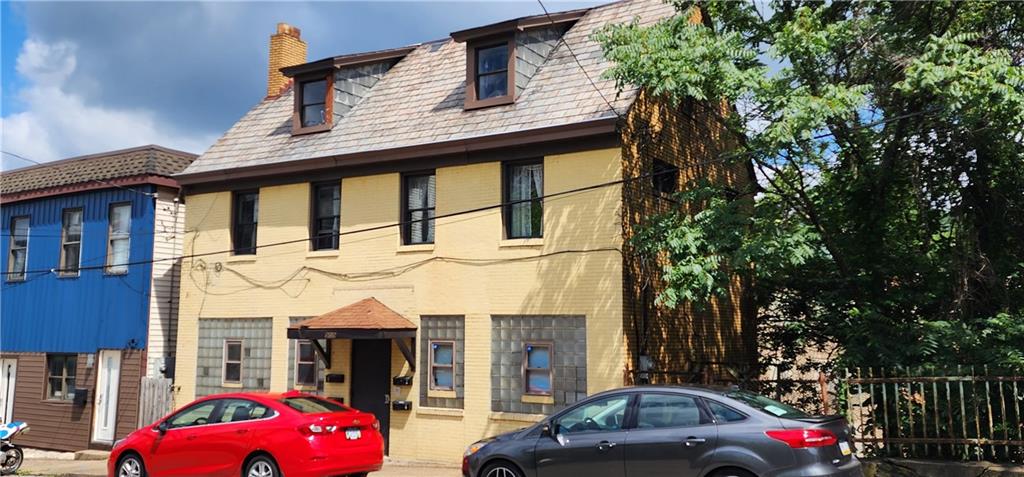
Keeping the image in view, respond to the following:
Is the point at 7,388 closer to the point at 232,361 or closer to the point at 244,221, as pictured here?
the point at 232,361

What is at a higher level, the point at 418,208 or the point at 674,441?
the point at 418,208

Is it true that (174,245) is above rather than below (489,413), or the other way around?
above

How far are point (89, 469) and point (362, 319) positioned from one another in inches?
239

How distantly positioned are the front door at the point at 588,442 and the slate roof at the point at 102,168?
13667mm

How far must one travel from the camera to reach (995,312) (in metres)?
14.0

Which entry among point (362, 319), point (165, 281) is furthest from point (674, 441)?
point (165, 281)

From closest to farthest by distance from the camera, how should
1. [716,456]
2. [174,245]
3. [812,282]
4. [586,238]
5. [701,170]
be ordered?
[716,456]
[586,238]
[812,282]
[701,170]
[174,245]

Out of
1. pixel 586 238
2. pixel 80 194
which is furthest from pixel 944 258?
pixel 80 194

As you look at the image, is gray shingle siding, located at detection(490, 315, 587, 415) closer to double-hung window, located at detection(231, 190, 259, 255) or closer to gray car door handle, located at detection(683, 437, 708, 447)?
gray car door handle, located at detection(683, 437, 708, 447)

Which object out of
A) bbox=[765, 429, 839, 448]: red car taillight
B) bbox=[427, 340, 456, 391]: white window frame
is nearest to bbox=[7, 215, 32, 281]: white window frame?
bbox=[427, 340, 456, 391]: white window frame

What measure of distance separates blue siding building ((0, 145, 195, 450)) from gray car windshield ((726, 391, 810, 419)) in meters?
14.3

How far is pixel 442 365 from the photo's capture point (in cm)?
1634

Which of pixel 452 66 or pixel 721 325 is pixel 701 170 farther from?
pixel 452 66

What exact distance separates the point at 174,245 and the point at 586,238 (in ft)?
35.2
